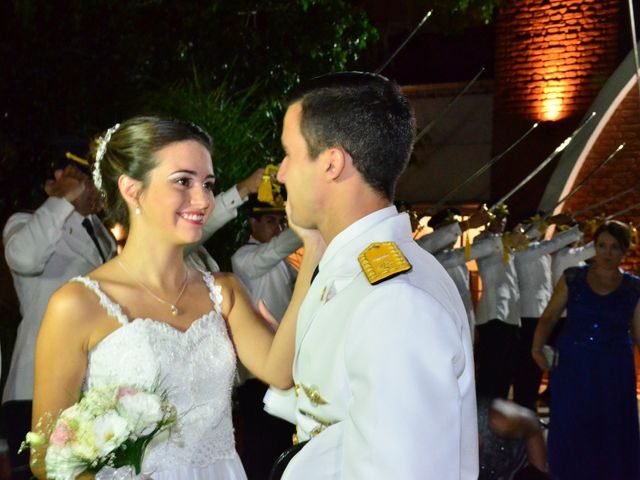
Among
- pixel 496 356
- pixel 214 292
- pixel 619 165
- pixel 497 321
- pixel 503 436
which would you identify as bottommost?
pixel 496 356

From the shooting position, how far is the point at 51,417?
251cm

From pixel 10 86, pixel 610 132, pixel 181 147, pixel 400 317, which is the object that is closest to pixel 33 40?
pixel 10 86

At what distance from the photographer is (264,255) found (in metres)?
5.83

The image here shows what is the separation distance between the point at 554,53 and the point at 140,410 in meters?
12.1

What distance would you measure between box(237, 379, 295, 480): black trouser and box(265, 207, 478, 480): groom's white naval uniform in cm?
419

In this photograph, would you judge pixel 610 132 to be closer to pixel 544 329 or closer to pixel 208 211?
pixel 544 329

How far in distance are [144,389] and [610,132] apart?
11.0 meters

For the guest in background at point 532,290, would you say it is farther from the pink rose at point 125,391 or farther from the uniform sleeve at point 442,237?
the pink rose at point 125,391

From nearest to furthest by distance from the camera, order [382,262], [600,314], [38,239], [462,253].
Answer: [382,262] < [38,239] < [600,314] < [462,253]

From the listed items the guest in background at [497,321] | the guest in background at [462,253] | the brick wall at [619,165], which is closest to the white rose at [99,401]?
the guest in background at [462,253]

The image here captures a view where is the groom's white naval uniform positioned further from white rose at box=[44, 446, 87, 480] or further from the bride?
the bride

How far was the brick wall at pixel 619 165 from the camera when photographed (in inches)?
477

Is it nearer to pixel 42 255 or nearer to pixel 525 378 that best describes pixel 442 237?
pixel 525 378

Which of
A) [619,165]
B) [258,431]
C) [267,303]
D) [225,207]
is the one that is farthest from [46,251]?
[619,165]
